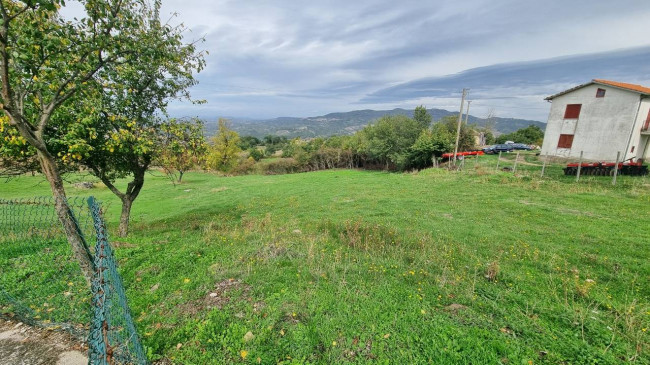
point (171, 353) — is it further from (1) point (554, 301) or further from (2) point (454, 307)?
(1) point (554, 301)

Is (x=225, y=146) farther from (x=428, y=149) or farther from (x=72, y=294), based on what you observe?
(x=72, y=294)

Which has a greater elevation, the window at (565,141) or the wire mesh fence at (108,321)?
the window at (565,141)

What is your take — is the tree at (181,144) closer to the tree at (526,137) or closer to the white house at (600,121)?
the white house at (600,121)

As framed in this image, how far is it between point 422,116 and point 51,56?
52192mm

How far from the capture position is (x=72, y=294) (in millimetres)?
5367

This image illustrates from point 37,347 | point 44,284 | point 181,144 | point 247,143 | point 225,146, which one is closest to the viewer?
point 37,347

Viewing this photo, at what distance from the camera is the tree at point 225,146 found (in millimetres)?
45844

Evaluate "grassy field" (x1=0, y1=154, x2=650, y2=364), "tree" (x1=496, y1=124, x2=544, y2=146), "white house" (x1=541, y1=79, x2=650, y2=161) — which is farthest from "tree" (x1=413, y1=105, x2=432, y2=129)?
"grassy field" (x1=0, y1=154, x2=650, y2=364)

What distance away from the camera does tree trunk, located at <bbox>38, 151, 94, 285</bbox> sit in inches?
187

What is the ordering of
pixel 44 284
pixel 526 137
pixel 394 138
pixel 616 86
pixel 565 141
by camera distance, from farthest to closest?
pixel 526 137, pixel 394 138, pixel 565 141, pixel 616 86, pixel 44 284

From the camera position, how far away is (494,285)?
18.9ft

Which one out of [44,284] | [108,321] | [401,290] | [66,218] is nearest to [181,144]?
[66,218]

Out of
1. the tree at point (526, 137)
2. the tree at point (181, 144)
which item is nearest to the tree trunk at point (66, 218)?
the tree at point (181, 144)

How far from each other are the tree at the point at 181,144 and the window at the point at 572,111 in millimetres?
39898
